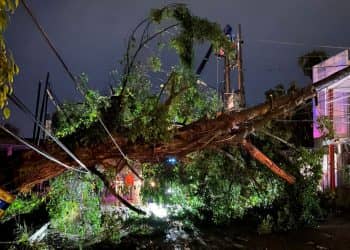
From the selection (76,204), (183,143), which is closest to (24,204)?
(76,204)

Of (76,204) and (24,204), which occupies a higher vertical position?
(76,204)

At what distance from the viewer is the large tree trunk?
584cm

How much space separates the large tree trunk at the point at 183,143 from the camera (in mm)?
5836

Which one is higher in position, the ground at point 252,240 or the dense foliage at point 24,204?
A: the dense foliage at point 24,204

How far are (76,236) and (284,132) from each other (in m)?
7.01

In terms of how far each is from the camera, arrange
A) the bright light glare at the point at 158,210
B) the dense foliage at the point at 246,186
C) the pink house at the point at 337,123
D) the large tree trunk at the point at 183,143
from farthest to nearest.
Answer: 1. the pink house at the point at 337,123
2. the bright light glare at the point at 158,210
3. the dense foliage at the point at 246,186
4. the large tree trunk at the point at 183,143

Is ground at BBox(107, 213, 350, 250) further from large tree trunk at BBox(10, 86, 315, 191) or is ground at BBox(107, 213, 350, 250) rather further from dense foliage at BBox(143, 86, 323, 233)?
large tree trunk at BBox(10, 86, 315, 191)

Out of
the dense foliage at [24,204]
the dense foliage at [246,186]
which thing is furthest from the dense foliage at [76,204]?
the dense foliage at [246,186]

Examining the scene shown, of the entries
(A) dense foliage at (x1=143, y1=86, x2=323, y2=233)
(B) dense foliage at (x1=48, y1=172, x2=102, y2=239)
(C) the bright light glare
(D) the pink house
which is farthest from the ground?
(D) the pink house

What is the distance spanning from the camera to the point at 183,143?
6.55 meters

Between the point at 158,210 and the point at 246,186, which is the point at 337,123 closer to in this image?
the point at 246,186

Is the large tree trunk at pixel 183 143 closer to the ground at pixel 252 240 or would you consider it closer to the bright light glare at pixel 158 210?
the ground at pixel 252 240

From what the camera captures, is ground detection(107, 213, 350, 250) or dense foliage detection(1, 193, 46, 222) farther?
dense foliage detection(1, 193, 46, 222)

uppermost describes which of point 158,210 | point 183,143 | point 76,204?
point 183,143
